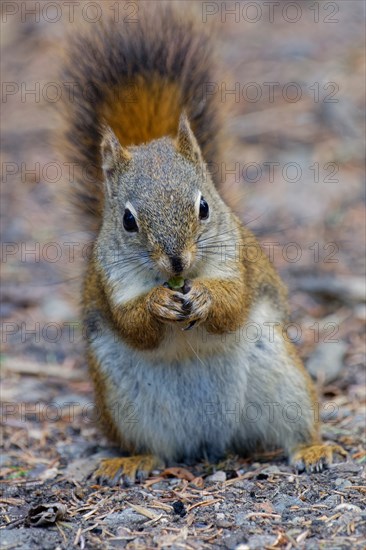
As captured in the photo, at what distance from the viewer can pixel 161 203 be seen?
122 inches

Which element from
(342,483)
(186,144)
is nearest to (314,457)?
(342,483)

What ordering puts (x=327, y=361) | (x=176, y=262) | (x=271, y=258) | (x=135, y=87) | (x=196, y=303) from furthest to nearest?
(x=271, y=258) → (x=327, y=361) → (x=135, y=87) → (x=196, y=303) → (x=176, y=262)

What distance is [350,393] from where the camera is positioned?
14.1 ft

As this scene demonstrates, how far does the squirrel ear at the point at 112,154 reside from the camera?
350cm

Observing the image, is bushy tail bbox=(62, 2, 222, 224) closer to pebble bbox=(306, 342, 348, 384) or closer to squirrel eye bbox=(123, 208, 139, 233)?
squirrel eye bbox=(123, 208, 139, 233)

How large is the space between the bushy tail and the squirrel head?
40cm

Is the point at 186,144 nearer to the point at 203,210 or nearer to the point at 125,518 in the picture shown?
the point at 203,210

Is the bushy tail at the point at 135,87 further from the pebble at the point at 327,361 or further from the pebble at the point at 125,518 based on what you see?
the pebble at the point at 125,518

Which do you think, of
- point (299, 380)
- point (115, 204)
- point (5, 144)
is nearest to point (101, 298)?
point (115, 204)

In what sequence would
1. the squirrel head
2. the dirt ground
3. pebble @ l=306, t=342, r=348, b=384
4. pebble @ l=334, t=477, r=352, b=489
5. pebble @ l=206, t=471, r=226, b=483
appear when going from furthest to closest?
pebble @ l=306, t=342, r=348, b=384, pebble @ l=206, t=471, r=226, b=483, pebble @ l=334, t=477, r=352, b=489, the squirrel head, the dirt ground

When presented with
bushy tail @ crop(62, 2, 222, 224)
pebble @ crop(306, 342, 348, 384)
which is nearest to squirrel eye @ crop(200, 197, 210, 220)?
bushy tail @ crop(62, 2, 222, 224)

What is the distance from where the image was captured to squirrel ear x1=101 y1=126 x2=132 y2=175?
3502mm

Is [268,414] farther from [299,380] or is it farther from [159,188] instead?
[159,188]

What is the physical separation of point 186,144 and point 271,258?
2073 millimetres
